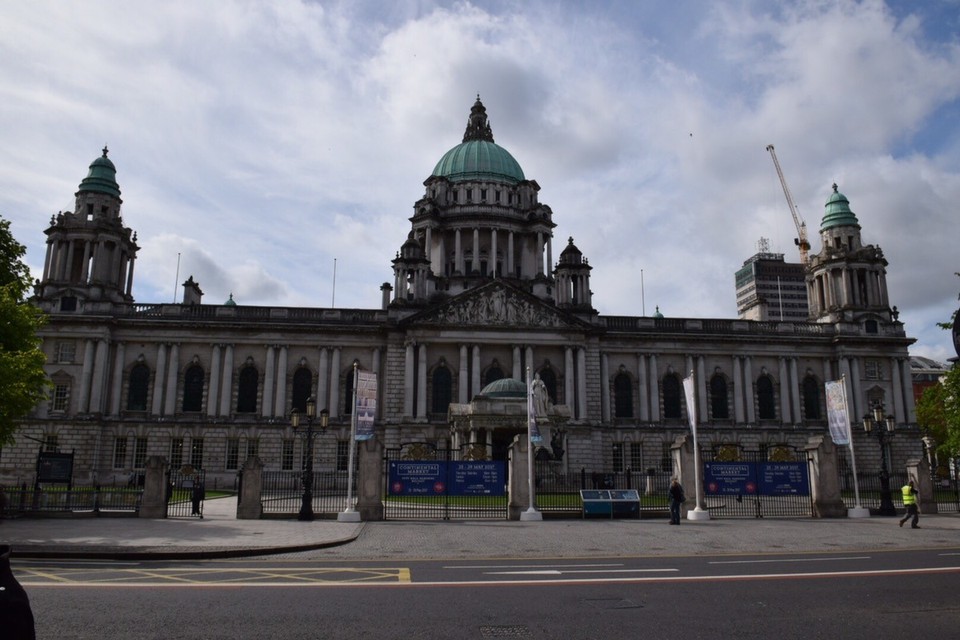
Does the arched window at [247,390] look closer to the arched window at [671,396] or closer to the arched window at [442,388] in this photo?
the arched window at [442,388]

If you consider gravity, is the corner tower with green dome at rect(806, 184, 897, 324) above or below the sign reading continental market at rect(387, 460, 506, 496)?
above

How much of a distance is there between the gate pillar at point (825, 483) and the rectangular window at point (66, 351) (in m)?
51.5

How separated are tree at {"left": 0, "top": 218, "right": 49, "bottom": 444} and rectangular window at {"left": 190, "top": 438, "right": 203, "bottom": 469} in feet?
79.1

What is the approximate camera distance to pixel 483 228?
74625 millimetres

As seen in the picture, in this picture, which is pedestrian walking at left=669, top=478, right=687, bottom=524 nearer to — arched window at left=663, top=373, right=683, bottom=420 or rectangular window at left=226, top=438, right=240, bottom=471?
arched window at left=663, top=373, right=683, bottom=420

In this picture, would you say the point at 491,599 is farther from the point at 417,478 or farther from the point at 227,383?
the point at 227,383

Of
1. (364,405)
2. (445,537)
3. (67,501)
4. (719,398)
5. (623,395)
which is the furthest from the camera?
(719,398)

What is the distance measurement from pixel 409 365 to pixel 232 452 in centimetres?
1518

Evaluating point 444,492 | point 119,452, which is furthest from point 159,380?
point 444,492

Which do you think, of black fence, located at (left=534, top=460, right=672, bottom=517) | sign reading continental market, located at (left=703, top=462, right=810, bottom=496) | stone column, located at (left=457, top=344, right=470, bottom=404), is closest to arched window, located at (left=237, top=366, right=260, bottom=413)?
stone column, located at (left=457, top=344, right=470, bottom=404)

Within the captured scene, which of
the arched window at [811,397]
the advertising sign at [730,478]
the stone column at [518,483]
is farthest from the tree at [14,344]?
the arched window at [811,397]

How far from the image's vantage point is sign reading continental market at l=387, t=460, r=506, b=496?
30.8m

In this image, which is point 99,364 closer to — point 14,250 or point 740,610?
point 14,250

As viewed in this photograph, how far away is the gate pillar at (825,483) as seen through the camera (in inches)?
1255
